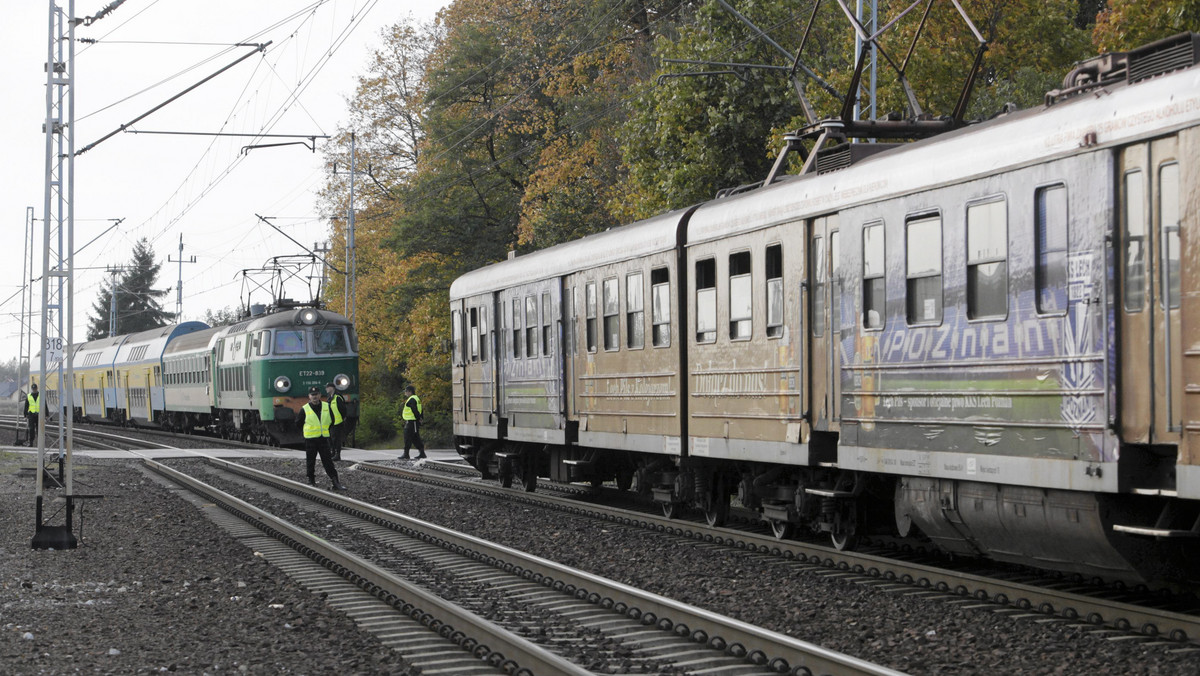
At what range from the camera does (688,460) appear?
14.5 metres

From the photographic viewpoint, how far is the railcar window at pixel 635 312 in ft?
48.7

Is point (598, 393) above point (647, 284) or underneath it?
underneath

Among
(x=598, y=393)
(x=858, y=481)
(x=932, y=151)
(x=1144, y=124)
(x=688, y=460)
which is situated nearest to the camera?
(x=1144, y=124)

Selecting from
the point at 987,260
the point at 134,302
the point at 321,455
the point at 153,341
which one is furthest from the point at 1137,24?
the point at 134,302

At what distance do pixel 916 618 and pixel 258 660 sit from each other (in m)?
4.08

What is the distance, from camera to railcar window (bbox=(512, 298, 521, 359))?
18859mm

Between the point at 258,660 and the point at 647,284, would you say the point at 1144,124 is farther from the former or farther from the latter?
the point at 647,284

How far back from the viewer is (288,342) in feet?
115

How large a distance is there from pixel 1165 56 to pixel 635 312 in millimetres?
7621

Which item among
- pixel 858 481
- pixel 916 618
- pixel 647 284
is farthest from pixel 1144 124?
pixel 647 284

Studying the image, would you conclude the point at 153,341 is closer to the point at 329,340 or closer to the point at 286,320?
the point at 329,340

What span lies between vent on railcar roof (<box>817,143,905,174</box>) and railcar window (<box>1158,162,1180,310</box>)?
4.00 m

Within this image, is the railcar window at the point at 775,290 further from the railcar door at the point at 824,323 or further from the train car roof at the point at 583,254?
the train car roof at the point at 583,254

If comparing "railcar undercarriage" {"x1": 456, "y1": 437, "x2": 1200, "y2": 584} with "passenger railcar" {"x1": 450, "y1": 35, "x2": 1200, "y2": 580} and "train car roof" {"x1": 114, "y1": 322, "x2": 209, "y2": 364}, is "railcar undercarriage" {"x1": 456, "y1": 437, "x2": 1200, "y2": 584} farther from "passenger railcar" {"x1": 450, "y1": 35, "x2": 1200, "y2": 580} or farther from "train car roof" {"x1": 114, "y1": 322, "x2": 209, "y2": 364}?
"train car roof" {"x1": 114, "y1": 322, "x2": 209, "y2": 364}
